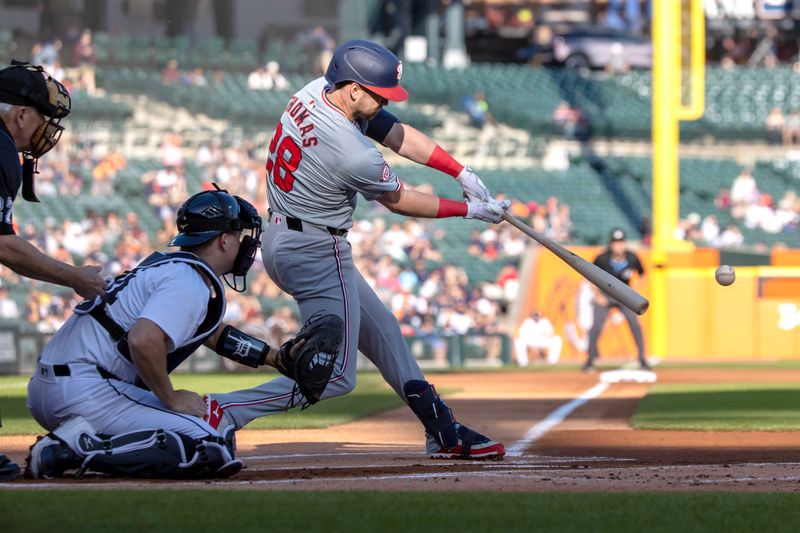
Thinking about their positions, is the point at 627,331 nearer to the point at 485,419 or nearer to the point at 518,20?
the point at 485,419

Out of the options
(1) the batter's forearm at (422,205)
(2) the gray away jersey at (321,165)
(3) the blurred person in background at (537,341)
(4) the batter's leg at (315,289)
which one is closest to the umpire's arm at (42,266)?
(4) the batter's leg at (315,289)

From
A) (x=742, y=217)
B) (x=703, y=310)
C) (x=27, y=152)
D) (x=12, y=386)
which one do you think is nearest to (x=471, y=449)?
(x=27, y=152)

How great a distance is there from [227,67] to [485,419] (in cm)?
1952

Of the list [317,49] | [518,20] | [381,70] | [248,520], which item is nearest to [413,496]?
[248,520]

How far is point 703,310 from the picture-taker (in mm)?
21391

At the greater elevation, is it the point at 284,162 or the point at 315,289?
the point at 284,162

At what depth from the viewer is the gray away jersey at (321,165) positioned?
5973 mm

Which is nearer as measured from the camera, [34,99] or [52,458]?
[52,458]

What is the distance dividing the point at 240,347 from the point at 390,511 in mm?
1687

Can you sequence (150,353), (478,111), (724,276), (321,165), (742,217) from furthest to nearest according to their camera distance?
1. (478,111)
2. (742,217)
3. (724,276)
4. (321,165)
5. (150,353)

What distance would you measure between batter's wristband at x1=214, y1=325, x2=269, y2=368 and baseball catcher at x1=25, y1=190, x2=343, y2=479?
1.02 ft

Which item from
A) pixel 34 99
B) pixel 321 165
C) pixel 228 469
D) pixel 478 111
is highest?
pixel 478 111

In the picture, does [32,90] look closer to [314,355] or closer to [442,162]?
[314,355]

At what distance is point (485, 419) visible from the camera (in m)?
9.49
